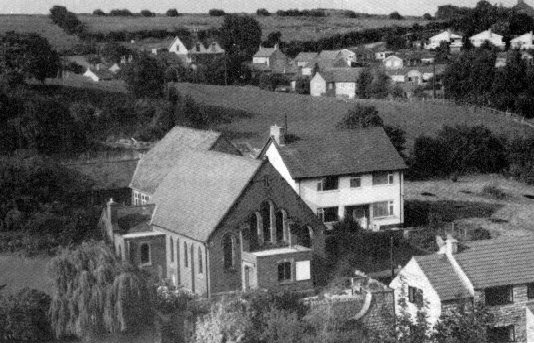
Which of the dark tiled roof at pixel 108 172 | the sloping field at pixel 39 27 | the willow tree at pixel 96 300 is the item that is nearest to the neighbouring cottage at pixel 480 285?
the willow tree at pixel 96 300

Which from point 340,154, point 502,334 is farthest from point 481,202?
point 502,334

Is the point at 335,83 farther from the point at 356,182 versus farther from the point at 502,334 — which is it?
the point at 502,334

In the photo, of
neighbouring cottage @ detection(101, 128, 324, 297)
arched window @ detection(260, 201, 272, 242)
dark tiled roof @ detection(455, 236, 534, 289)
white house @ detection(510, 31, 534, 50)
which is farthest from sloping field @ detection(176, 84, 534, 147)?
white house @ detection(510, 31, 534, 50)

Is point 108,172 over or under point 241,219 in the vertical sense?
over

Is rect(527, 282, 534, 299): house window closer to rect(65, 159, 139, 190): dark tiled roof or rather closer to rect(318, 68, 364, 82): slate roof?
rect(65, 159, 139, 190): dark tiled roof

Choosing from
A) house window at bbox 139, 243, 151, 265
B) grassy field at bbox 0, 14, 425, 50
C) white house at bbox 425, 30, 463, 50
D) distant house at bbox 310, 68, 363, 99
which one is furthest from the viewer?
white house at bbox 425, 30, 463, 50
